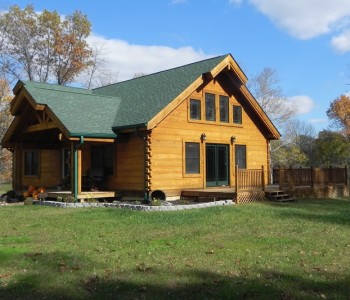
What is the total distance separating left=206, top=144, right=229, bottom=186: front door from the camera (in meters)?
20.5

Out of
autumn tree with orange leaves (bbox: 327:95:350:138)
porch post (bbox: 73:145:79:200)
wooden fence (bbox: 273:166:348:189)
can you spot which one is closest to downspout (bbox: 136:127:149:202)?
porch post (bbox: 73:145:79:200)

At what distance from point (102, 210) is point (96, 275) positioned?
8.26m

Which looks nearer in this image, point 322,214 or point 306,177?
point 322,214

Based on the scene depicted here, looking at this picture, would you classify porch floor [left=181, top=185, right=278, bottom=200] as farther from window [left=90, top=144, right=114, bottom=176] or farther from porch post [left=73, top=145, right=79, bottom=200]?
porch post [left=73, top=145, right=79, bottom=200]

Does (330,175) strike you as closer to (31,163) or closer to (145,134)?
(145,134)

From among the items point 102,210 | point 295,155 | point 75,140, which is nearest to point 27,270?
point 102,210

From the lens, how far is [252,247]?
8.69 m

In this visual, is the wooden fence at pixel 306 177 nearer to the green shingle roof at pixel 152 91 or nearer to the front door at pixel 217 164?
the front door at pixel 217 164

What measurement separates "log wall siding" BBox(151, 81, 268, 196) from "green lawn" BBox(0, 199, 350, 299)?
490 cm

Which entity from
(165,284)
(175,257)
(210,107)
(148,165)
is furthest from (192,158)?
(165,284)

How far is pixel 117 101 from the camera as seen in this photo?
21.7 meters

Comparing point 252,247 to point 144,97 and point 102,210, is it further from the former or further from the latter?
point 144,97

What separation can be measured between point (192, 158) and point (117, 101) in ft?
16.6

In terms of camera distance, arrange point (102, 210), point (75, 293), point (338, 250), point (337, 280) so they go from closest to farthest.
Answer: point (75, 293)
point (337, 280)
point (338, 250)
point (102, 210)
